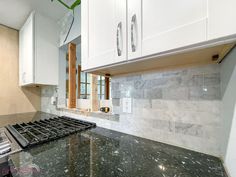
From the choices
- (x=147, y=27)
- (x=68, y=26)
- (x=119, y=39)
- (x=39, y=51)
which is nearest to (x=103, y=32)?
(x=119, y=39)

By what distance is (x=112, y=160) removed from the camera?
640 mm

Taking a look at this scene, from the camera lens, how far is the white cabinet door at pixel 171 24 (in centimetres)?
44

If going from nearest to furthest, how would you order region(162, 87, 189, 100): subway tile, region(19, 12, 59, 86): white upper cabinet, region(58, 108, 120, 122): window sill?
1. region(162, 87, 189, 100): subway tile
2. region(58, 108, 120, 122): window sill
3. region(19, 12, 59, 86): white upper cabinet

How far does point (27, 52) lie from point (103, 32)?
1667 mm

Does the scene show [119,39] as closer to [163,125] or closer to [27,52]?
[163,125]

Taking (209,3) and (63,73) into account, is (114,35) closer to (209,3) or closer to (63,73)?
(209,3)

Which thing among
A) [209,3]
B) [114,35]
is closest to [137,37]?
[114,35]

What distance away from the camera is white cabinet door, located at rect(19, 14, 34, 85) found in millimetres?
1750

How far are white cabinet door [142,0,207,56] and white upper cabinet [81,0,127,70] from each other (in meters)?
0.13

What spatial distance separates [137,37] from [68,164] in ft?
2.16

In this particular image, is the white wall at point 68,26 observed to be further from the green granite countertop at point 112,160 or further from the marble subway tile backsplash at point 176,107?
the green granite countertop at point 112,160

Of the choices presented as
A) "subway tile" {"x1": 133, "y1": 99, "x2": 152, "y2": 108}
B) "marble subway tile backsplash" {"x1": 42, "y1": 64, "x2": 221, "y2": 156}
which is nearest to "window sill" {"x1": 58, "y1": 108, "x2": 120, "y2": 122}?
"marble subway tile backsplash" {"x1": 42, "y1": 64, "x2": 221, "y2": 156}

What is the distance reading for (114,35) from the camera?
Answer: 71 cm

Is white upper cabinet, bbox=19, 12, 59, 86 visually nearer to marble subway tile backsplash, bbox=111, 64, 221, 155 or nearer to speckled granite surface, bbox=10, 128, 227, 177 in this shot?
speckled granite surface, bbox=10, 128, 227, 177
